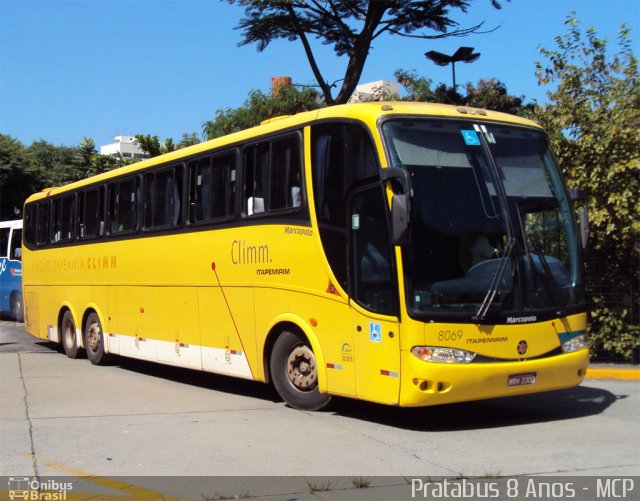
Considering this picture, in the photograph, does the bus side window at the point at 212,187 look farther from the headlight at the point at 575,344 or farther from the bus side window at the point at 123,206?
the headlight at the point at 575,344

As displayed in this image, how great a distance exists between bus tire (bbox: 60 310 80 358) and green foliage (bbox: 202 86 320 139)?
10.0 metres

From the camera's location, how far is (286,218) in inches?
358

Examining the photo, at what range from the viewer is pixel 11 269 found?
2580 centimetres

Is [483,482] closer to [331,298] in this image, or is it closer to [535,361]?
[535,361]

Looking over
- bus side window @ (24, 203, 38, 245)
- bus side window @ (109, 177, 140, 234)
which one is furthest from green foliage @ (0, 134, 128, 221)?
bus side window @ (109, 177, 140, 234)

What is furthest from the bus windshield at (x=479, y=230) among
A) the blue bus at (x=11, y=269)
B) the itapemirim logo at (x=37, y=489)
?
the blue bus at (x=11, y=269)

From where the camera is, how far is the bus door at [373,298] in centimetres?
755

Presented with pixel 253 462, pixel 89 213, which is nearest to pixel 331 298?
pixel 253 462

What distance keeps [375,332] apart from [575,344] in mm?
2412

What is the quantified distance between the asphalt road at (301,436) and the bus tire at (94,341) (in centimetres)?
287

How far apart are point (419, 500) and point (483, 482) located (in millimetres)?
719

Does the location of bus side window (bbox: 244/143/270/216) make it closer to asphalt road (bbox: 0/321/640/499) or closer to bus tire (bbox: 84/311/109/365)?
asphalt road (bbox: 0/321/640/499)

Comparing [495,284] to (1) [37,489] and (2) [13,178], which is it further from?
(2) [13,178]

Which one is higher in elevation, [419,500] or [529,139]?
[529,139]
